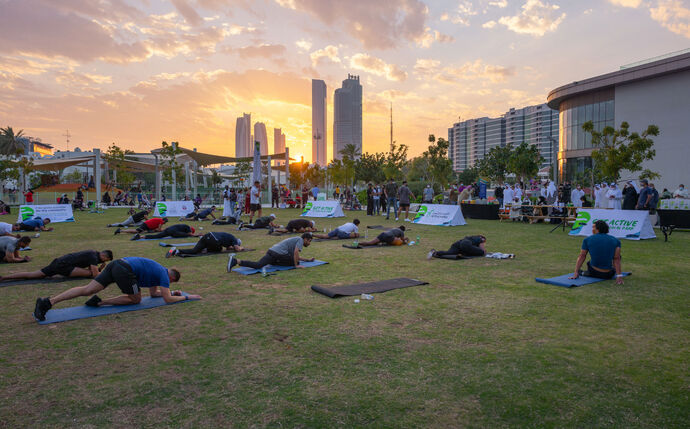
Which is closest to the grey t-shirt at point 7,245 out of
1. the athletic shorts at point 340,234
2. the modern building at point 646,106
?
the athletic shorts at point 340,234

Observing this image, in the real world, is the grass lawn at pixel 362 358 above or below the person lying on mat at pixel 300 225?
below

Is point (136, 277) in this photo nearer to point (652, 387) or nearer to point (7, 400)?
point (7, 400)

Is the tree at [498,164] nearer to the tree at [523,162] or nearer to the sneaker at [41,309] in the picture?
the tree at [523,162]

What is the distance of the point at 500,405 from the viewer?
3.37 m

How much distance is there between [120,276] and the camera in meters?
5.87

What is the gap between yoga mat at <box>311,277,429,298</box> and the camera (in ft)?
22.7

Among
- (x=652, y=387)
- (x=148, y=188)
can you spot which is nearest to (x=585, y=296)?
(x=652, y=387)

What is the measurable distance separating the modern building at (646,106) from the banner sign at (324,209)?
108 ft

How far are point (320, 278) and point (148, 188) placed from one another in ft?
163

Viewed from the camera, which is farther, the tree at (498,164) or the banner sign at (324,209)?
the tree at (498,164)

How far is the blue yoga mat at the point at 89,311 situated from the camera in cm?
564

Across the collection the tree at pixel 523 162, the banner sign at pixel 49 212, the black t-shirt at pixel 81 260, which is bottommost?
the black t-shirt at pixel 81 260

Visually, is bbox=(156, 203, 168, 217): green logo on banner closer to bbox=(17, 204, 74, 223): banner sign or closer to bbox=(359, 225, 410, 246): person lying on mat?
bbox=(17, 204, 74, 223): banner sign

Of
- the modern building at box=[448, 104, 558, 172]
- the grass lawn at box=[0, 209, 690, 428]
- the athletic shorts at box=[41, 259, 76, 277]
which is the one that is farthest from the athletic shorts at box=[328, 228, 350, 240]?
the modern building at box=[448, 104, 558, 172]
